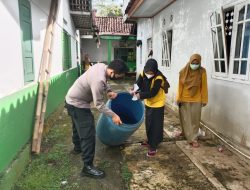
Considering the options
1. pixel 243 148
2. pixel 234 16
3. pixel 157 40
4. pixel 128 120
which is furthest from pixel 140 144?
pixel 157 40

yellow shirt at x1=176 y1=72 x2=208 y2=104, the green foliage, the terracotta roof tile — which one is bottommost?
the green foliage

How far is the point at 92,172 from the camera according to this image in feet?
10.8

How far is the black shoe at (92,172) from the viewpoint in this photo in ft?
10.7

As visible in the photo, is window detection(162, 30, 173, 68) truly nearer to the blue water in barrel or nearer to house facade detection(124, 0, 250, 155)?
house facade detection(124, 0, 250, 155)

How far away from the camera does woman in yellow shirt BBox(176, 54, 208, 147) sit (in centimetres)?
409

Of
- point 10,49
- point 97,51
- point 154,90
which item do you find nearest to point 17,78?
point 10,49

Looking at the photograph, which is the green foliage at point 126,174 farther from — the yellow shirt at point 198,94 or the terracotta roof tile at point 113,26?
the terracotta roof tile at point 113,26

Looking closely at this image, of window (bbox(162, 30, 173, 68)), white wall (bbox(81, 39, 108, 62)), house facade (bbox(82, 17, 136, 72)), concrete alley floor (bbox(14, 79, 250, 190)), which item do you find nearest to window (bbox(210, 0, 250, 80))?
concrete alley floor (bbox(14, 79, 250, 190))

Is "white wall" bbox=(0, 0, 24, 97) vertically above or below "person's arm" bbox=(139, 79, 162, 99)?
above

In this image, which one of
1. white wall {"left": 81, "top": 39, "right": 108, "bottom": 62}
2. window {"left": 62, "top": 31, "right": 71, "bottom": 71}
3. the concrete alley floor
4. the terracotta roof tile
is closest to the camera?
the concrete alley floor

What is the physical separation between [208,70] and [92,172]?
3022mm

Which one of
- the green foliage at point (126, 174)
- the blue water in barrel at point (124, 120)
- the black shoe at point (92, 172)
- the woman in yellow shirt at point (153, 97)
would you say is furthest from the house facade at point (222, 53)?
the black shoe at point (92, 172)

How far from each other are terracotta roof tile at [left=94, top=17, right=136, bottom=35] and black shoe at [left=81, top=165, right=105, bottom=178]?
1420 cm

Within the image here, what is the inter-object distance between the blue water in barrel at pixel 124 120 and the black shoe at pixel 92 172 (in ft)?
2.15
